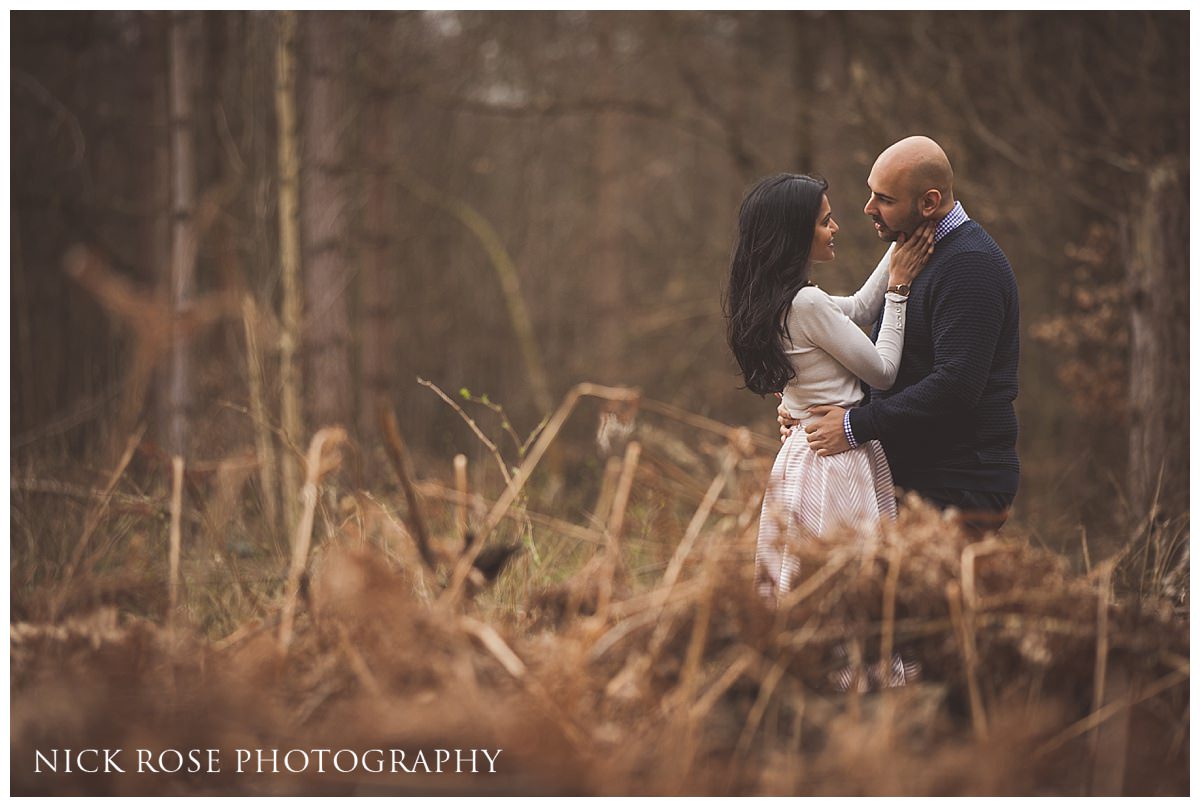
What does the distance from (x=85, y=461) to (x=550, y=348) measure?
8.00m

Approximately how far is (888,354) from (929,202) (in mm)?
430

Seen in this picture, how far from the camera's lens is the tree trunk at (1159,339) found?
5344mm

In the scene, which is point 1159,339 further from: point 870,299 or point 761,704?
point 761,704

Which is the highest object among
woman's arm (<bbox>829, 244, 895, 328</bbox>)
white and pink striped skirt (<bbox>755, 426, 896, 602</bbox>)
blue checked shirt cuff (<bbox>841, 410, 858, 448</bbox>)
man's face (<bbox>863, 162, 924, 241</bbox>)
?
man's face (<bbox>863, 162, 924, 241</bbox>)

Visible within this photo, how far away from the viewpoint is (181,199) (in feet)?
22.3

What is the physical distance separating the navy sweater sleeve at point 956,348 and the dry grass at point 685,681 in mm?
268

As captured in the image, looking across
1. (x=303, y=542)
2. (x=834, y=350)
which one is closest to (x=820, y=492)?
(x=834, y=350)

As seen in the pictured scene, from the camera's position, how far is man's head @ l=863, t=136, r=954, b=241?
9.82ft

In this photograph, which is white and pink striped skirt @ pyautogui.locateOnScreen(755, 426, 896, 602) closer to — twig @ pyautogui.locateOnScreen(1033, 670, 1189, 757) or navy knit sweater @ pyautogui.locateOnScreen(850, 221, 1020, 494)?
navy knit sweater @ pyautogui.locateOnScreen(850, 221, 1020, 494)

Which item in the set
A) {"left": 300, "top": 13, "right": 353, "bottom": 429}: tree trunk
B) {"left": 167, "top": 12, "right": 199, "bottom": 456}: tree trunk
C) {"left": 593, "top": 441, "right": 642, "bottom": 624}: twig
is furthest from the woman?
{"left": 167, "top": 12, "right": 199, "bottom": 456}: tree trunk

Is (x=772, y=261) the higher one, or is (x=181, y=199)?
(x=181, y=199)

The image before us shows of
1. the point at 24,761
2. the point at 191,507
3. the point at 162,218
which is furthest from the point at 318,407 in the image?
the point at 24,761

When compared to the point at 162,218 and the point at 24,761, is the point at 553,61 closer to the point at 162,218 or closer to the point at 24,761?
the point at 162,218

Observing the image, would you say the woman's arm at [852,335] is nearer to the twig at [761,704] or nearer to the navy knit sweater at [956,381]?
the navy knit sweater at [956,381]
